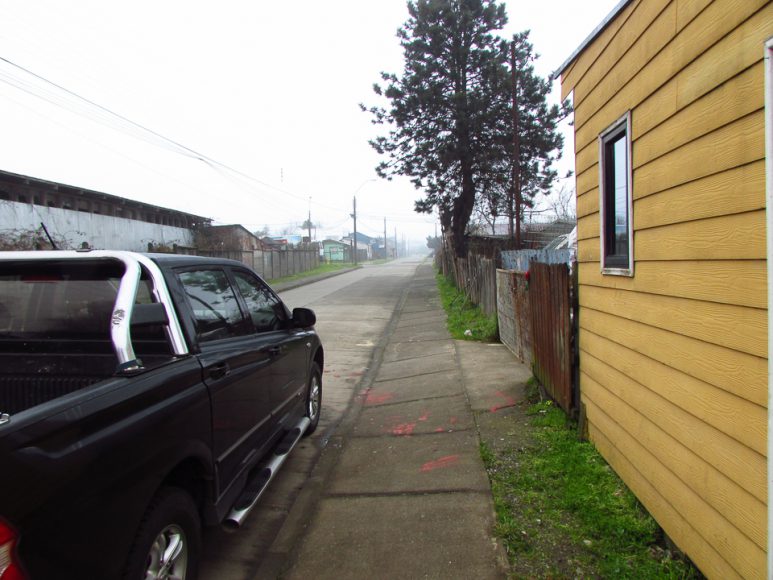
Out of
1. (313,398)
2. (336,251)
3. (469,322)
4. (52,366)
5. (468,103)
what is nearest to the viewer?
(52,366)

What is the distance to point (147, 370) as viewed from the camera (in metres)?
2.40

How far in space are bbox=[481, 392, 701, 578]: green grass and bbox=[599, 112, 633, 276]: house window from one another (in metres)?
1.45

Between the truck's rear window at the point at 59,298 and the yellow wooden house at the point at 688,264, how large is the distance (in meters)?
2.76

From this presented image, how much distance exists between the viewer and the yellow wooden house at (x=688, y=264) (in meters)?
2.18

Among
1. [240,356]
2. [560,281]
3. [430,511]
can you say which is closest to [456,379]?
[560,281]

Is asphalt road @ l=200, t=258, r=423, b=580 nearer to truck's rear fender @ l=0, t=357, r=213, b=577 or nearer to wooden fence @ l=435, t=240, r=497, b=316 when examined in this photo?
truck's rear fender @ l=0, t=357, r=213, b=577

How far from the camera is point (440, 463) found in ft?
14.5

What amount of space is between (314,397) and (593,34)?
3.91 metres

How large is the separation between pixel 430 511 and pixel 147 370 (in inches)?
83.3

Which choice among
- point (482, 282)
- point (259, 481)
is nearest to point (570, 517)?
point (259, 481)

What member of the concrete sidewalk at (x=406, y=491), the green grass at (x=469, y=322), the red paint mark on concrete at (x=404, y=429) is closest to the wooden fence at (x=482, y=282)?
the green grass at (x=469, y=322)

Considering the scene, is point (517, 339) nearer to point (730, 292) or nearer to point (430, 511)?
point (430, 511)

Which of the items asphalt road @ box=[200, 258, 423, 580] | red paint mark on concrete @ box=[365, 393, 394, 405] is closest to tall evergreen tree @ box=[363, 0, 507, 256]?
asphalt road @ box=[200, 258, 423, 580]

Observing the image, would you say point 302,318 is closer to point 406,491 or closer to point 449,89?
point 406,491
